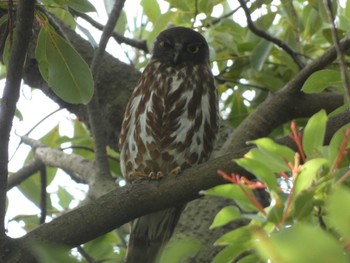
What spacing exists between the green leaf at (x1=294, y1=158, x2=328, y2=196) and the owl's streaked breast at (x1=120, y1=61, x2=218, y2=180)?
7.79 ft

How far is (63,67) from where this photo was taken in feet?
7.29

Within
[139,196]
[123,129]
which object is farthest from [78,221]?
[123,129]

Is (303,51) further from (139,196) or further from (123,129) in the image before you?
(139,196)

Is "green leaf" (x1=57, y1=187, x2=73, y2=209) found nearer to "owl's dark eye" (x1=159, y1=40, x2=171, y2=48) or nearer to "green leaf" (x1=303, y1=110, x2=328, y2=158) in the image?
"owl's dark eye" (x1=159, y1=40, x2=171, y2=48)

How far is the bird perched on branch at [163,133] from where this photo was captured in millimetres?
3525

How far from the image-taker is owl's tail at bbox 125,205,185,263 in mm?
3541

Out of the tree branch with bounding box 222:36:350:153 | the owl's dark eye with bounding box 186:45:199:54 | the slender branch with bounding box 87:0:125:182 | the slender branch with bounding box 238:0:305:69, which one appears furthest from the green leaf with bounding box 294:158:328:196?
the owl's dark eye with bounding box 186:45:199:54

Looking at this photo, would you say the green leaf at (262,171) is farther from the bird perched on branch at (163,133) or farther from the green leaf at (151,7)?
the green leaf at (151,7)

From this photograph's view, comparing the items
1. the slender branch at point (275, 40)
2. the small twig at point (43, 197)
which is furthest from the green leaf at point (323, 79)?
the small twig at point (43, 197)

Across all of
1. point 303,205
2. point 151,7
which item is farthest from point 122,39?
point 303,205

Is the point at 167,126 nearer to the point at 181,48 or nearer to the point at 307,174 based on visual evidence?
the point at 181,48

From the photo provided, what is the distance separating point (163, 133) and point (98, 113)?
41cm

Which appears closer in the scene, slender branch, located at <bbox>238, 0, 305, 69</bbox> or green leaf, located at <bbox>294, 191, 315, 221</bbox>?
green leaf, located at <bbox>294, 191, 315, 221</bbox>

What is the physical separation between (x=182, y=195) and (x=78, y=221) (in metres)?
0.34
